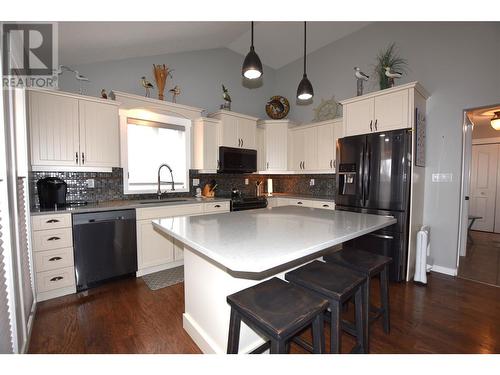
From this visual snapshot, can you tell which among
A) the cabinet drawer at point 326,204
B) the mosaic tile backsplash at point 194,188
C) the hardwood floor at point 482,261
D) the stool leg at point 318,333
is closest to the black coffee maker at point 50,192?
the mosaic tile backsplash at point 194,188

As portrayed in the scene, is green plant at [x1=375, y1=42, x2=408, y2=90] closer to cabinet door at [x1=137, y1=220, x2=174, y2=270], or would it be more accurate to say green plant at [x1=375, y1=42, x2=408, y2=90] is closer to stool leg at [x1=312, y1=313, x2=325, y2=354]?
stool leg at [x1=312, y1=313, x2=325, y2=354]

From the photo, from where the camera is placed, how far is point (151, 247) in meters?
2.82

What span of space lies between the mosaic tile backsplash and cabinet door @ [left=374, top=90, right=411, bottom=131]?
1.37 meters

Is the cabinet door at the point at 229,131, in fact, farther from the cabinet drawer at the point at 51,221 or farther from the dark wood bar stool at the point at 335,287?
the dark wood bar stool at the point at 335,287

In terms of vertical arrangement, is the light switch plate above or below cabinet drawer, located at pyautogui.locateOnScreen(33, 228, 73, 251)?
above

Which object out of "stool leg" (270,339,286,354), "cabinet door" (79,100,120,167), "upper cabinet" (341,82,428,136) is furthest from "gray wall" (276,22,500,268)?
"cabinet door" (79,100,120,167)

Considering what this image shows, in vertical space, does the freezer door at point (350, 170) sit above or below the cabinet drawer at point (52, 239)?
above

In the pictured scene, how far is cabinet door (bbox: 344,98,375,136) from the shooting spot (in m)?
2.90

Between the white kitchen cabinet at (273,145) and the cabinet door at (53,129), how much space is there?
2.72 meters

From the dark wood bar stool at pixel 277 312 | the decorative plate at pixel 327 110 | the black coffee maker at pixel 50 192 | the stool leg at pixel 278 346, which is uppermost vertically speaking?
the decorative plate at pixel 327 110

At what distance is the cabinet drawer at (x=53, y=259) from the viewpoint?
2164 millimetres

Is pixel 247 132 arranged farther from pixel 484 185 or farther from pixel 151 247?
pixel 484 185

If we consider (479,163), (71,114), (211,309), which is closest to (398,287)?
(211,309)
